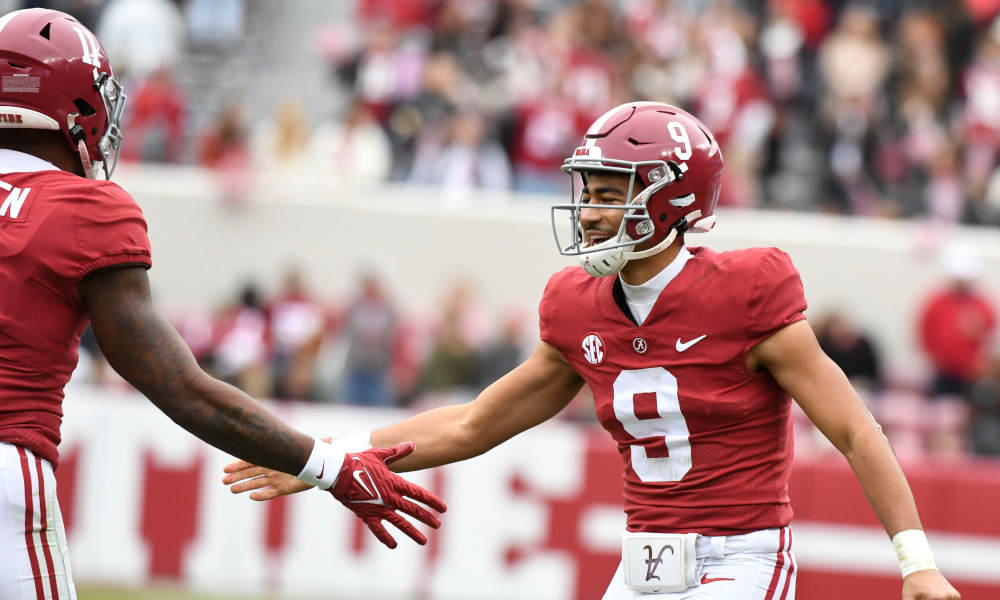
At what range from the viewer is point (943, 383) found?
1059 centimetres

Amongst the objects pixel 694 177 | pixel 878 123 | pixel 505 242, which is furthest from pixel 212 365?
pixel 694 177

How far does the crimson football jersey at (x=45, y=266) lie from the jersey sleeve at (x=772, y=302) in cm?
167

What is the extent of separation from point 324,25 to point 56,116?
11.3 m

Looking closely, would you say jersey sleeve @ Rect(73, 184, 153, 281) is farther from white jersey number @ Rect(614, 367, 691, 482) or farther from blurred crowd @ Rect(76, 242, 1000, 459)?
blurred crowd @ Rect(76, 242, 1000, 459)

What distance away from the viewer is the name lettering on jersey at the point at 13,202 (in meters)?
3.32

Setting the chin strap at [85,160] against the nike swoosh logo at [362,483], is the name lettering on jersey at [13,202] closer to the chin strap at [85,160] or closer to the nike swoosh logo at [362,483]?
the chin strap at [85,160]

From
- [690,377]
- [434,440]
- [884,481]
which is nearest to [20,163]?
[434,440]

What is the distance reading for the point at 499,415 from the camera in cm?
435

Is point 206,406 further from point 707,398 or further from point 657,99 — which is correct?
point 657,99

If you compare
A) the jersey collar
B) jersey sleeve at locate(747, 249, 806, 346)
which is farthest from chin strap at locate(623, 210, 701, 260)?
the jersey collar

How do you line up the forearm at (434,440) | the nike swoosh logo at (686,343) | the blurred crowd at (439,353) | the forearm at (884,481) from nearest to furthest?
the forearm at (884,481), the nike swoosh logo at (686,343), the forearm at (434,440), the blurred crowd at (439,353)

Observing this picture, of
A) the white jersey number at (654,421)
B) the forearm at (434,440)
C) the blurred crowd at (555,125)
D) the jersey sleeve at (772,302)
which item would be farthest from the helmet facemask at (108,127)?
the blurred crowd at (555,125)

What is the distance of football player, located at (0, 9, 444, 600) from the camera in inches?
129

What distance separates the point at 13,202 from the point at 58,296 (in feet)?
0.86
